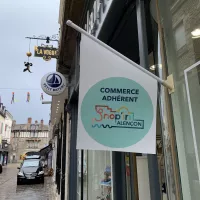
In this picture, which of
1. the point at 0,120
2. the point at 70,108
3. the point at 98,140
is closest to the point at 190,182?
the point at 98,140

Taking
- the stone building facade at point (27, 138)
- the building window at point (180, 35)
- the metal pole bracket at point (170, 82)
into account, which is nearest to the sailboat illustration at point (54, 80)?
the building window at point (180, 35)

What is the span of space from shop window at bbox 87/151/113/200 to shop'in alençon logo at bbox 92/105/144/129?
1.99 meters

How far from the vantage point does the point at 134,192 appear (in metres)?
2.76

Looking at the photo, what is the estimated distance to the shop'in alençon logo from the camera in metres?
1.31

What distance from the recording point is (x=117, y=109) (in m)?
1.34

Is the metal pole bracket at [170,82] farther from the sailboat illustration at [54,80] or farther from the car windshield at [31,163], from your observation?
the car windshield at [31,163]

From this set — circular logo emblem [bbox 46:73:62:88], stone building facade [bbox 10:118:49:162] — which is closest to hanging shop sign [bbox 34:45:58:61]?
circular logo emblem [bbox 46:73:62:88]

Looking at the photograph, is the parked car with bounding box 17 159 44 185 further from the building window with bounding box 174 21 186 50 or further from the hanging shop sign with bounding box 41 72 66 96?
the building window with bounding box 174 21 186 50

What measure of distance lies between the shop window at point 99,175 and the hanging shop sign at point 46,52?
14.4 ft

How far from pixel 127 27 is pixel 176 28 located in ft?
2.74

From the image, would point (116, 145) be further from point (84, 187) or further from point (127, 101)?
point (84, 187)

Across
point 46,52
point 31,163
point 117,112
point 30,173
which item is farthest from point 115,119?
point 31,163

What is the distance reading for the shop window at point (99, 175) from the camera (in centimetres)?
327

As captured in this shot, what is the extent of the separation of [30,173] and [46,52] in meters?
8.91
